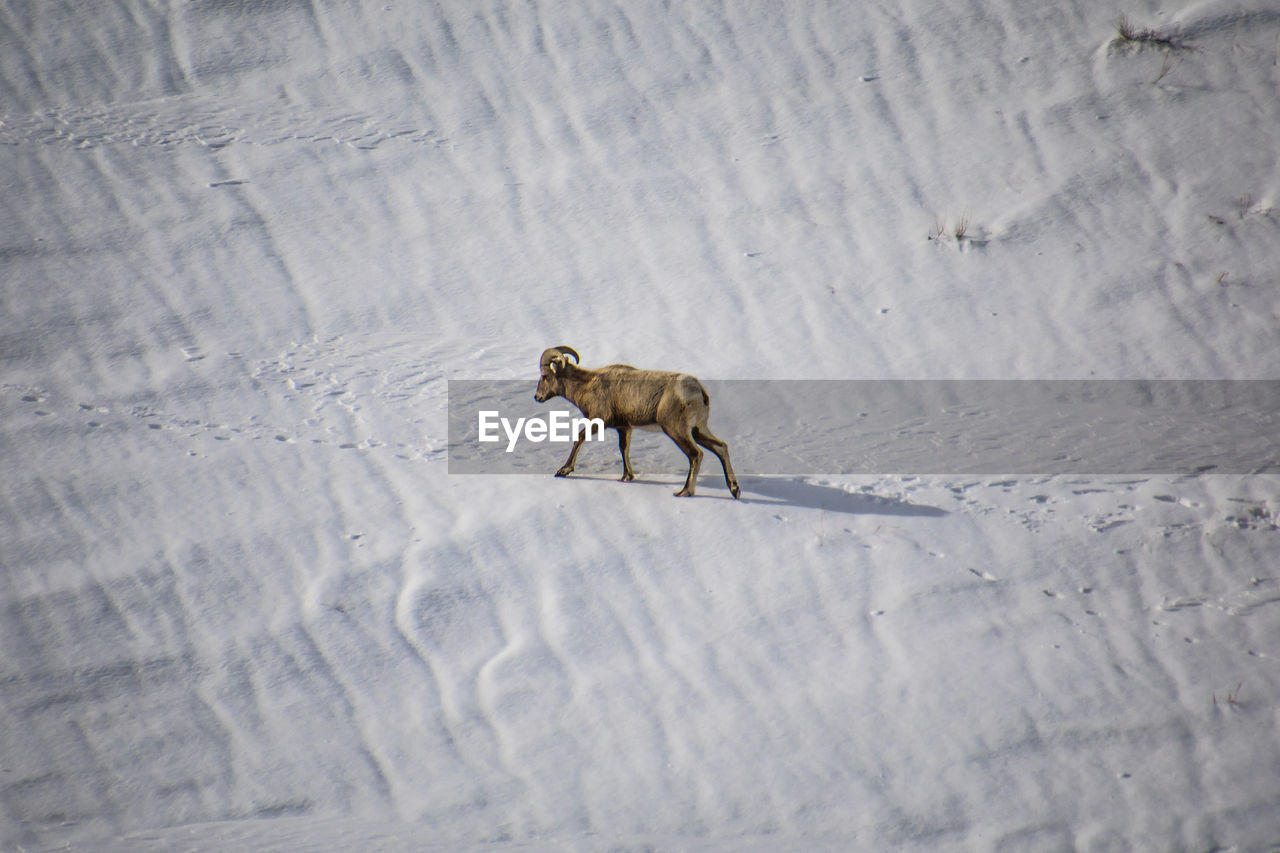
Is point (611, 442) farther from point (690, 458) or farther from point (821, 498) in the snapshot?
point (821, 498)

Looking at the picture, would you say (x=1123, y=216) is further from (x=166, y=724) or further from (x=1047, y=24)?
(x=166, y=724)

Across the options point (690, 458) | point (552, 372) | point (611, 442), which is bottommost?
point (690, 458)

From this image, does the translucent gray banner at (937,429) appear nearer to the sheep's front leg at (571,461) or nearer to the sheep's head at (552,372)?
the sheep's front leg at (571,461)

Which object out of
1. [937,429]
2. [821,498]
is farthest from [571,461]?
[937,429]

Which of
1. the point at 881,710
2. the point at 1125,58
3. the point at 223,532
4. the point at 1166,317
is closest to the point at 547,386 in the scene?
the point at 223,532

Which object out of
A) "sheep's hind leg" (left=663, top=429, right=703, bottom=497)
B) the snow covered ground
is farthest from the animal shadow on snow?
"sheep's hind leg" (left=663, top=429, right=703, bottom=497)

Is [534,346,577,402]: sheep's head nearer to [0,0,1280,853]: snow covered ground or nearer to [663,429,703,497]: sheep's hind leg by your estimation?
[0,0,1280,853]: snow covered ground
